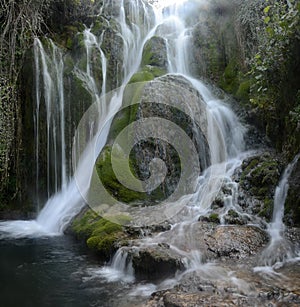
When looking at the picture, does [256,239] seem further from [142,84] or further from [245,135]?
[142,84]

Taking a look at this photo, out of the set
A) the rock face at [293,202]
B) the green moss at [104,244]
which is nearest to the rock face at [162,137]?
the green moss at [104,244]

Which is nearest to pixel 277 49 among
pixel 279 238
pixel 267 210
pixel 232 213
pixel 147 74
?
pixel 267 210

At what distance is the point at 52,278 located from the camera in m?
5.48

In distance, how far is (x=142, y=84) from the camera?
954 centimetres

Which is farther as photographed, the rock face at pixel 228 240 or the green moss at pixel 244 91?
the green moss at pixel 244 91

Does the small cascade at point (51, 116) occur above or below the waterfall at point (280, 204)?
above

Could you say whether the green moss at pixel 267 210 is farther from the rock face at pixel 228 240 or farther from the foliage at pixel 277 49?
the foliage at pixel 277 49

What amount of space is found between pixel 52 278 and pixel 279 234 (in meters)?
3.87

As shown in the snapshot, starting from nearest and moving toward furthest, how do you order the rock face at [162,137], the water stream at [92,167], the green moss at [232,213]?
the water stream at [92,167] → the green moss at [232,213] → the rock face at [162,137]

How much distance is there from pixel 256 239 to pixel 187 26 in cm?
1045

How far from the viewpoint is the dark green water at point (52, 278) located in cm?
472

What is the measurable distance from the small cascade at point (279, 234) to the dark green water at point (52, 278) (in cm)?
223

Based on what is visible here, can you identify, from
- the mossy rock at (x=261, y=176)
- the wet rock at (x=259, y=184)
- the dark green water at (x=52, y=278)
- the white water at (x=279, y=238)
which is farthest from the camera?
the mossy rock at (x=261, y=176)

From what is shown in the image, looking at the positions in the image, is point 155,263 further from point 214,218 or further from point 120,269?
point 214,218
